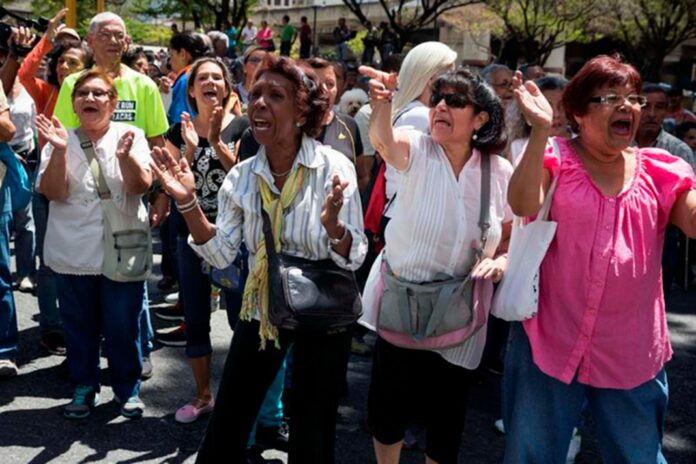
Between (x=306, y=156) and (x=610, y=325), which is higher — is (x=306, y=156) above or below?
above

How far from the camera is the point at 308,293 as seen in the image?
3076 millimetres

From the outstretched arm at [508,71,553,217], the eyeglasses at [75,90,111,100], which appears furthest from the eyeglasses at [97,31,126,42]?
the outstretched arm at [508,71,553,217]

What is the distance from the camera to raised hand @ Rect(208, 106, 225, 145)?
4.16 m

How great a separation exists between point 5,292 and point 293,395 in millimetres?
2552

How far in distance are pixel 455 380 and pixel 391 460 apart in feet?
1.52

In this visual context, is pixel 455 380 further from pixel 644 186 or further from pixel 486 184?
pixel 644 186

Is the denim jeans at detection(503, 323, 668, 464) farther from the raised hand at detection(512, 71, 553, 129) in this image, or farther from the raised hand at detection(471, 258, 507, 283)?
the raised hand at detection(512, 71, 553, 129)

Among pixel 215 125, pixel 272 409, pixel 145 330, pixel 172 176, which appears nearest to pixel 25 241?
pixel 145 330

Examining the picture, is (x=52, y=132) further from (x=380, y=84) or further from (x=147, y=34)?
(x=147, y=34)

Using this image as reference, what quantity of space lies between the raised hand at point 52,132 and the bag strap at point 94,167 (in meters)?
0.21

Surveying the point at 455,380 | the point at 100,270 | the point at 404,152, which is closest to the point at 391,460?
the point at 455,380

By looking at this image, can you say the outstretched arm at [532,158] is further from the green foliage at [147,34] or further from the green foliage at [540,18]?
the green foliage at [147,34]

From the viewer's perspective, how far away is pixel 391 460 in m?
3.58

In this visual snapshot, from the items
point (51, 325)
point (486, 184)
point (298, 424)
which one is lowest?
point (51, 325)
